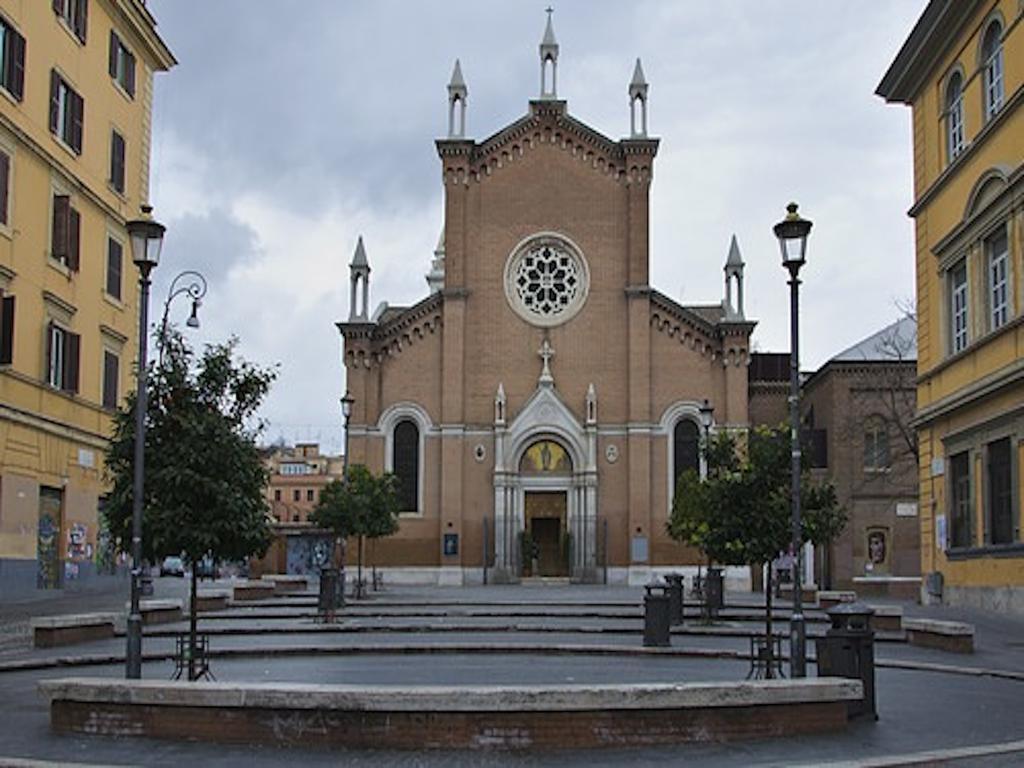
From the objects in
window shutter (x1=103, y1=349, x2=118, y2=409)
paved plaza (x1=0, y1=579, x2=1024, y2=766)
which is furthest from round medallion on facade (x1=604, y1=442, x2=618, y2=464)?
window shutter (x1=103, y1=349, x2=118, y2=409)

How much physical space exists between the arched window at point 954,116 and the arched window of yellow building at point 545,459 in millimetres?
22328

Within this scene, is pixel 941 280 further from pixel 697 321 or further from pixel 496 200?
pixel 496 200

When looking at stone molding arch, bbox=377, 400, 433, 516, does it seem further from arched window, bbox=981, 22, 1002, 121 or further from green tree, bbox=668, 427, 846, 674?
green tree, bbox=668, 427, 846, 674

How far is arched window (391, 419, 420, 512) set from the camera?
164 feet

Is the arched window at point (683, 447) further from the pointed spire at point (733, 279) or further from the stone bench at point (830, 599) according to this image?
the stone bench at point (830, 599)

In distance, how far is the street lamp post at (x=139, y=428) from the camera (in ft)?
48.2

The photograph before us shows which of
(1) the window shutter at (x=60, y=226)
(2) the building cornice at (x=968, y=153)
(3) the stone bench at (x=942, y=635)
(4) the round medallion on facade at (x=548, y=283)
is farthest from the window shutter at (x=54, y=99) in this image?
(3) the stone bench at (x=942, y=635)

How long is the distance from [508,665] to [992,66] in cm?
1825

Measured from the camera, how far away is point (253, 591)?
33781 mm

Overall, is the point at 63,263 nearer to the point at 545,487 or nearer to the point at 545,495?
the point at 545,487

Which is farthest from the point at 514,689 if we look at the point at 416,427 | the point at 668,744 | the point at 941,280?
the point at 416,427

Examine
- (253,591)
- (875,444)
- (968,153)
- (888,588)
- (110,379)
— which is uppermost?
(968,153)

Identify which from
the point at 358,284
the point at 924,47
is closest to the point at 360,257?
the point at 358,284

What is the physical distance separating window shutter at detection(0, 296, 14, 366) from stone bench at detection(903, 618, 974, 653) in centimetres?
2040
